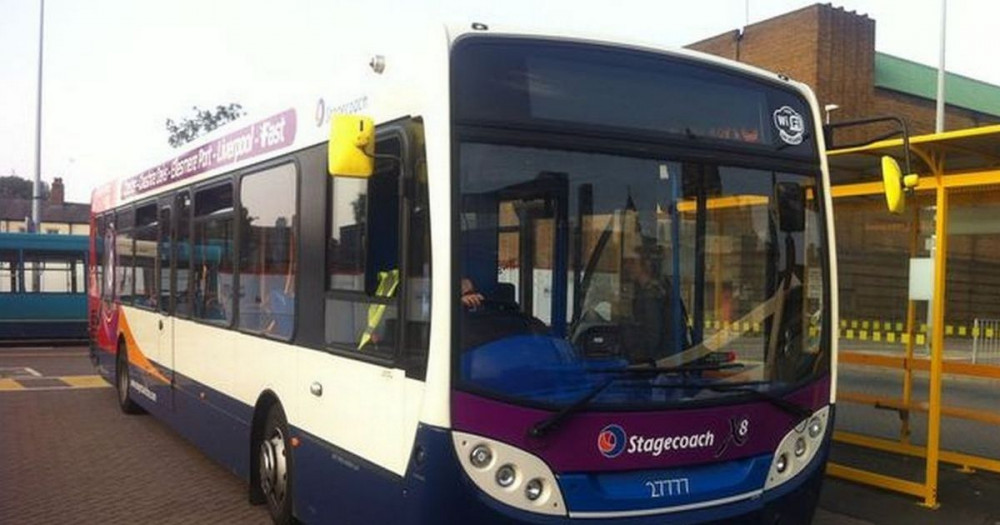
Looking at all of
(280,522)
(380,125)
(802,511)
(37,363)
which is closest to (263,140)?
(380,125)

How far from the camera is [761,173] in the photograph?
454cm

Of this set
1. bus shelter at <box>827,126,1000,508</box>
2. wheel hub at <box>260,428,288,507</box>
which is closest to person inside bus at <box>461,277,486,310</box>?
wheel hub at <box>260,428,288,507</box>

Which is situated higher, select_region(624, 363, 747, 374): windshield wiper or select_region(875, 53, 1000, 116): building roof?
select_region(875, 53, 1000, 116): building roof

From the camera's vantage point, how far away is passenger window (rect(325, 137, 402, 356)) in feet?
13.6

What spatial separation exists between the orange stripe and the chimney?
62972 mm

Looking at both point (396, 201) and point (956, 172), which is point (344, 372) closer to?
point (396, 201)

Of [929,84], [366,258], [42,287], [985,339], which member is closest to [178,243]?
[366,258]

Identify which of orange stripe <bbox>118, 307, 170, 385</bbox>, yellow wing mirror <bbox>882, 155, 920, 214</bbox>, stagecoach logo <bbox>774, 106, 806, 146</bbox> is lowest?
orange stripe <bbox>118, 307, 170, 385</bbox>

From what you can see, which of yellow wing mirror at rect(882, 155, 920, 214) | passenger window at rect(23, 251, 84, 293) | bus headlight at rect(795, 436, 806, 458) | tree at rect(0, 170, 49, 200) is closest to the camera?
bus headlight at rect(795, 436, 806, 458)

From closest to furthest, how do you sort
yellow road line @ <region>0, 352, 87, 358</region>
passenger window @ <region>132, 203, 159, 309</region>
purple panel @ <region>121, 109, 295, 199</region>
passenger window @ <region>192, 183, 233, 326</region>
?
purple panel @ <region>121, 109, 295, 199</region> → passenger window @ <region>192, 183, 233, 326</region> → passenger window @ <region>132, 203, 159, 309</region> → yellow road line @ <region>0, 352, 87, 358</region>

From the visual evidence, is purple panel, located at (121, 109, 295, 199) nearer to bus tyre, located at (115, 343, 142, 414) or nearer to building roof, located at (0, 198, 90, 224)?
bus tyre, located at (115, 343, 142, 414)

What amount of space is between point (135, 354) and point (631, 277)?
23.7ft

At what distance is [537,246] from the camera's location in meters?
4.36

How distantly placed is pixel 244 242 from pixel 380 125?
2321 millimetres
